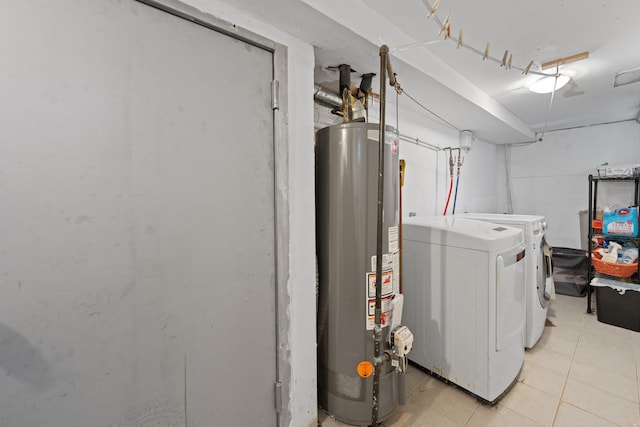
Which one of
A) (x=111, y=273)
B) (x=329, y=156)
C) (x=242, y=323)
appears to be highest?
(x=329, y=156)

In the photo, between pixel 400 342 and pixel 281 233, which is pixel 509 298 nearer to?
pixel 400 342

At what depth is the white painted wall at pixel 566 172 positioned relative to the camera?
3.42 m

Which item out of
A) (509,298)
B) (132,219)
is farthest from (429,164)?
(132,219)

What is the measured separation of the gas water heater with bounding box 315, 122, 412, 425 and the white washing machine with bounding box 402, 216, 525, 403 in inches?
17.5

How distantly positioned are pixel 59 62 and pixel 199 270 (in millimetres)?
770

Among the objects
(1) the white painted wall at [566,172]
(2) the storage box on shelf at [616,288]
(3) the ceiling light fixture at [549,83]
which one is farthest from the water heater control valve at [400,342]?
(1) the white painted wall at [566,172]

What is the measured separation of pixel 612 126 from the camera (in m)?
3.48

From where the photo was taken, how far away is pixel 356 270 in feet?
→ 4.52

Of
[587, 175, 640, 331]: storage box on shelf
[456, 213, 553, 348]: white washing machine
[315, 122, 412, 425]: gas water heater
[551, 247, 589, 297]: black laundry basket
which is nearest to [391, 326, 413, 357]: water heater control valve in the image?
[315, 122, 412, 425]: gas water heater

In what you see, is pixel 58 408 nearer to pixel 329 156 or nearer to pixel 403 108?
pixel 329 156

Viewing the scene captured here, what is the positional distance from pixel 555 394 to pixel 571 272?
241 centimetres

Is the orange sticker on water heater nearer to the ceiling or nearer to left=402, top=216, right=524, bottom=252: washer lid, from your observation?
left=402, top=216, right=524, bottom=252: washer lid

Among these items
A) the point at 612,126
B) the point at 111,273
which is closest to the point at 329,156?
the point at 111,273

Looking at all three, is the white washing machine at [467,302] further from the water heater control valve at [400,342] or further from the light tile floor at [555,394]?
the water heater control valve at [400,342]
